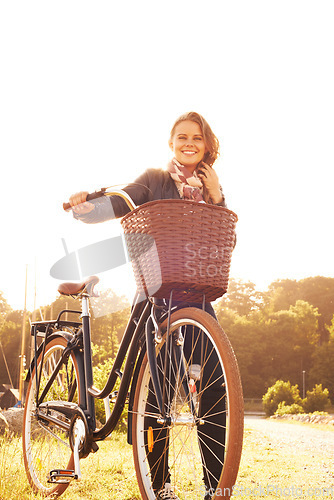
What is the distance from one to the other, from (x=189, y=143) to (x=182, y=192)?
0.36m

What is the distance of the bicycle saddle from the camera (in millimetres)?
3316

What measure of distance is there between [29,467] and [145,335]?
1.69 metres

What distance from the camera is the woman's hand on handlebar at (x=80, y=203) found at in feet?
9.08

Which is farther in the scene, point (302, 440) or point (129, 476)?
point (302, 440)

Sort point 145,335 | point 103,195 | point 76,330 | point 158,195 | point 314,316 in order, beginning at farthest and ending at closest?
point 314,316
point 76,330
point 158,195
point 103,195
point 145,335

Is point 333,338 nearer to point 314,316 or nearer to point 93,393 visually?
point 314,316

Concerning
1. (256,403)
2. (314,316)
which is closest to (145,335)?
(256,403)

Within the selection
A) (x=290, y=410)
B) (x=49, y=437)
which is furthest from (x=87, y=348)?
(x=290, y=410)

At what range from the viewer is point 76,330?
3641mm

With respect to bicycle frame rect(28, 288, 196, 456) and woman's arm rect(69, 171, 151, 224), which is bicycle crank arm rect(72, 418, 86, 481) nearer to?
bicycle frame rect(28, 288, 196, 456)

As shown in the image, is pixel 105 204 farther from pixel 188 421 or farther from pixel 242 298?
pixel 242 298

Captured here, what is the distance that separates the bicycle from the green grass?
241 millimetres

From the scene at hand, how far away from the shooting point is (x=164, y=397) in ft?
8.07

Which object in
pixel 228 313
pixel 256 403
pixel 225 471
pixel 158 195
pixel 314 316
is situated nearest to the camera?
pixel 225 471
